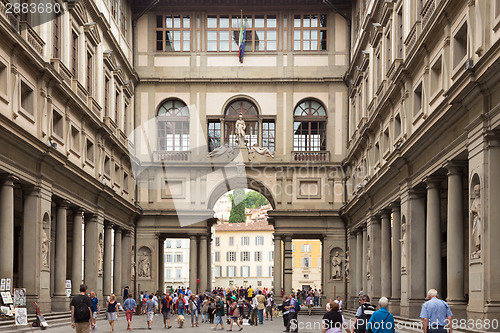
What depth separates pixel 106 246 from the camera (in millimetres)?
49812

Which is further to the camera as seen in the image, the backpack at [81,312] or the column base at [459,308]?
the column base at [459,308]

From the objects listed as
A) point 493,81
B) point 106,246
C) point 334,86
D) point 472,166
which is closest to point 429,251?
point 472,166

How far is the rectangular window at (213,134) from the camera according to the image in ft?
193

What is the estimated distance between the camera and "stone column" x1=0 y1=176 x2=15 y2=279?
2959 centimetres

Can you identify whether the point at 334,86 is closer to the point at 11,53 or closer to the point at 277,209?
the point at 277,209

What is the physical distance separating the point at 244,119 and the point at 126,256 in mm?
12942

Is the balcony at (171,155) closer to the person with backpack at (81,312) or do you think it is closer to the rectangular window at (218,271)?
the person with backpack at (81,312)

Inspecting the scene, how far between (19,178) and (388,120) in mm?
17806

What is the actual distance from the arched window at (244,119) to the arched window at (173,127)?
2.97 metres

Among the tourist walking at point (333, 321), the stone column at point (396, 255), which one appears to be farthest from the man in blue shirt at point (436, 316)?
the stone column at point (396, 255)

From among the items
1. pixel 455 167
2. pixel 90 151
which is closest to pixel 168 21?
pixel 90 151

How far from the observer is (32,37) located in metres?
32.4

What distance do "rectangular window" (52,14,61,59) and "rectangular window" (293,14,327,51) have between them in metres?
24.9

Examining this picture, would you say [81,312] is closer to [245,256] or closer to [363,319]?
[363,319]
